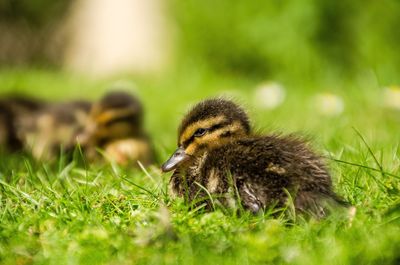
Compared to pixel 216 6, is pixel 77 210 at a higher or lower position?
lower

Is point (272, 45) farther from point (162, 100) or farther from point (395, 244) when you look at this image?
point (395, 244)

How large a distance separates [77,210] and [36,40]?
10.7m

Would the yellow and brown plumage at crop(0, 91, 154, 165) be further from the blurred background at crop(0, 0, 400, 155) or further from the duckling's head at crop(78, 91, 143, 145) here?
the blurred background at crop(0, 0, 400, 155)

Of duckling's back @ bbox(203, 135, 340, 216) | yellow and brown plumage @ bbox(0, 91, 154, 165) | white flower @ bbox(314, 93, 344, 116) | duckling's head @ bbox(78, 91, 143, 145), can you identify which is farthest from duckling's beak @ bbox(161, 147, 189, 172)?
white flower @ bbox(314, 93, 344, 116)

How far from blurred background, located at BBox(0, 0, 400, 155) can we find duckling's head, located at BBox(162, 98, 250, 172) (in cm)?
190

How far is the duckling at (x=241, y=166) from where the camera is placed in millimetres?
3023

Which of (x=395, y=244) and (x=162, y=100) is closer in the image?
(x=395, y=244)

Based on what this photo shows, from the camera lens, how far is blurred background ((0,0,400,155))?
682 centimetres

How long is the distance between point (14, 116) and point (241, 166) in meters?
3.52

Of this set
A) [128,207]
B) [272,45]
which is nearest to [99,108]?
[128,207]

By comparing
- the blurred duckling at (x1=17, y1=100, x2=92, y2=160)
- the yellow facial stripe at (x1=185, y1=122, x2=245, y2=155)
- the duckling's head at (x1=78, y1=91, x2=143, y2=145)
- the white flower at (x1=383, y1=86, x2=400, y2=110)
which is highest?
the yellow facial stripe at (x1=185, y1=122, x2=245, y2=155)

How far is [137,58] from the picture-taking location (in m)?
11.6

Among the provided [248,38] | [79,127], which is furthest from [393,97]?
[248,38]

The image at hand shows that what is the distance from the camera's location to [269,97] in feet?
24.0
